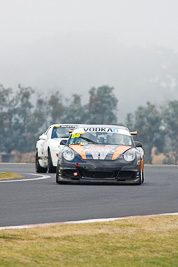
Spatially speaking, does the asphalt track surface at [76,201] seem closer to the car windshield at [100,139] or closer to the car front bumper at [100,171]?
the car front bumper at [100,171]

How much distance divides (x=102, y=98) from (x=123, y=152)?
98.6 m

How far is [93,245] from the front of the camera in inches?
314

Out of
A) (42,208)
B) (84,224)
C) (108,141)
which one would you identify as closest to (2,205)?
(42,208)

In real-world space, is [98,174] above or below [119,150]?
below

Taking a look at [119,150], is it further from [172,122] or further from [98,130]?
[172,122]

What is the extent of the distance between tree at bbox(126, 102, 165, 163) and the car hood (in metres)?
89.0

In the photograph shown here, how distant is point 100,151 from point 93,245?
9.58 metres

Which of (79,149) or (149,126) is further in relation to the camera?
(149,126)

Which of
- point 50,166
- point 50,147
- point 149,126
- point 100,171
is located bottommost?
point 149,126

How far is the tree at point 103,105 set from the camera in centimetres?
11469

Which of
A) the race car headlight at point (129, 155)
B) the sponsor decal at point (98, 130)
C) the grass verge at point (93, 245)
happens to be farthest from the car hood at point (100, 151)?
the grass verge at point (93, 245)

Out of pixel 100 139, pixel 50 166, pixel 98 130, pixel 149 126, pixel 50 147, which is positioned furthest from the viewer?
pixel 149 126

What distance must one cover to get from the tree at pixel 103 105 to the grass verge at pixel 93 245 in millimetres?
104786

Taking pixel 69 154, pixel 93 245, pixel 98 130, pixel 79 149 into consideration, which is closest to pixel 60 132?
pixel 98 130
